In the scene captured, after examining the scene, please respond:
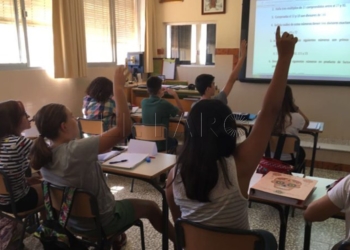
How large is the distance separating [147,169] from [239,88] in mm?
3542

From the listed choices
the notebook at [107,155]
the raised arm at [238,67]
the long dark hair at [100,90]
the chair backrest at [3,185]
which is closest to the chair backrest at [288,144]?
the raised arm at [238,67]

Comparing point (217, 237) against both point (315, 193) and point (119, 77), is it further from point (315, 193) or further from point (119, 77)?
point (119, 77)

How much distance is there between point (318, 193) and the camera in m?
1.56

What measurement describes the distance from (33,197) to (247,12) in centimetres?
407

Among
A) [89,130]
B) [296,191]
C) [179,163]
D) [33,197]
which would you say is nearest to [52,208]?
[33,197]

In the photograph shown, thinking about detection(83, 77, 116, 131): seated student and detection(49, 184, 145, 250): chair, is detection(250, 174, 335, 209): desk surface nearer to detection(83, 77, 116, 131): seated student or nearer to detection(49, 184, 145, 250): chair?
detection(49, 184, 145, 250): chair

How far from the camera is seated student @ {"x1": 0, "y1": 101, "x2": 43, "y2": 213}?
184 cm

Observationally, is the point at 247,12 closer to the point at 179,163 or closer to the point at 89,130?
the point at 89,130

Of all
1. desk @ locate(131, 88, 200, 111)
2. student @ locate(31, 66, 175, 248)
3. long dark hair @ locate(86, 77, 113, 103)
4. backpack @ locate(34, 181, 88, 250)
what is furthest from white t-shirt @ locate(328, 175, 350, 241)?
desk @ locate(131, 88, 200, 111)

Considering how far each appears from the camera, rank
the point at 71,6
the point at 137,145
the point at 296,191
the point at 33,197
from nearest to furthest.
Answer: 1. the point at 296,191
2. the point at 33,197
3. the point at 137,145
4. the point at 71,6

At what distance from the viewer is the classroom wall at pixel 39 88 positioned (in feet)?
11.0

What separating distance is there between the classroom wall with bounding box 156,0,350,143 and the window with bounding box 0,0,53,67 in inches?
93.8

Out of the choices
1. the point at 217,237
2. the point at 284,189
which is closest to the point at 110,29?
the point at 284,189

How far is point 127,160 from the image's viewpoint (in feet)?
6.78
